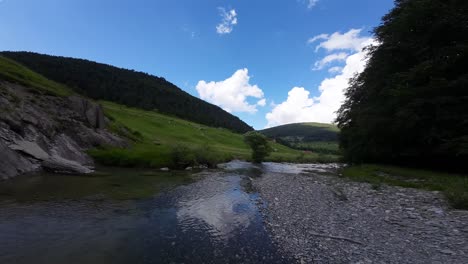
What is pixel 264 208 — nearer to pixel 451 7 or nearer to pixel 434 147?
pixel 434 147

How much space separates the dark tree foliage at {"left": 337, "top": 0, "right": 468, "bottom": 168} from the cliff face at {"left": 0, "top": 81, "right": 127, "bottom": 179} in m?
36.6

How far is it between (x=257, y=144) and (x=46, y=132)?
157ft

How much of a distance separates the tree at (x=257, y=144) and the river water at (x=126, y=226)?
48419 mm

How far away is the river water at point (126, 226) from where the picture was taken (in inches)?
428

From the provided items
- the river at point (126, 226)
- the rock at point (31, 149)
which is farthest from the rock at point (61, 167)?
the river at point (126, 226)

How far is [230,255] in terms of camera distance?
11.2 meters

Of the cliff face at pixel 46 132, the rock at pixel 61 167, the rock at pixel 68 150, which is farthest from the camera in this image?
the rock at pixel 68 150

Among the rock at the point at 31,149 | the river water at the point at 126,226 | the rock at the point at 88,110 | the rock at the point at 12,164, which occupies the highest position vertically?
the rock at the point at 88,110

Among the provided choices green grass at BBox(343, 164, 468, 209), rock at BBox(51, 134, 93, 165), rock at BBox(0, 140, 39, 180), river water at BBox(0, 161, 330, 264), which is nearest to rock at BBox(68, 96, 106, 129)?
rock at BBox(51, 134, 93, 165)

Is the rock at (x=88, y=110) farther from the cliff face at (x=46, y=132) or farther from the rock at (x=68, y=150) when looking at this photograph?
the rock at (x=68, y=150)

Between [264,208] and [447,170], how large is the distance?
22.3m

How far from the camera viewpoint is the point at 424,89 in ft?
89.2

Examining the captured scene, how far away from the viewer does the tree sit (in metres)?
72.8

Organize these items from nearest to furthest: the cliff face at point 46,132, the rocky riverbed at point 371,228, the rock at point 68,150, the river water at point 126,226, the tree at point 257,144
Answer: the rocky riverbed at point 371,228 < the river water at point 126,226 < the cliff face at point 46,132 < the rock at point 68,150 < the tree at point 257,144
